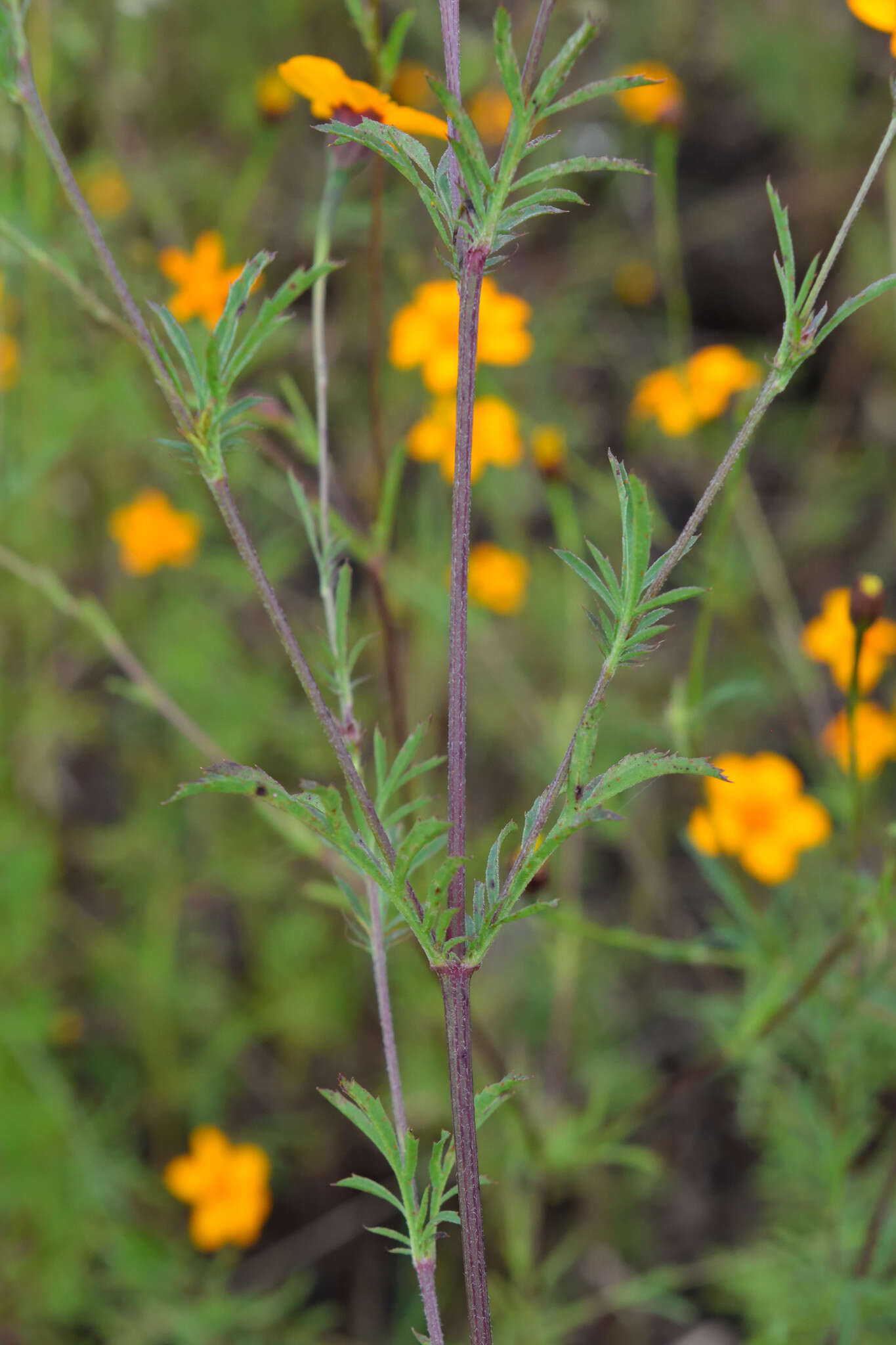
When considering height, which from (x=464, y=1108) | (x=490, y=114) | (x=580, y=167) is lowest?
(x=464, y=1108)

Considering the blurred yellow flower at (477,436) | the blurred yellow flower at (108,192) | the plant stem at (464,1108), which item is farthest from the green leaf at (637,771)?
the blurred yellow flower at (108,192)

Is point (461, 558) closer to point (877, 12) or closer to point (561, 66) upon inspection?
point (561, 66)

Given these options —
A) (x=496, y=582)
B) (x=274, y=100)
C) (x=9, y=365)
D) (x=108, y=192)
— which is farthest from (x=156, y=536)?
(x=108, y=192)

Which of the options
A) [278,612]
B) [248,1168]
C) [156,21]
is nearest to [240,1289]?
[248,1168]

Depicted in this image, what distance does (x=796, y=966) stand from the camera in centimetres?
138

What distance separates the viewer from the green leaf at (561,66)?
49 centimetres

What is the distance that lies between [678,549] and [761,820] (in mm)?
1000

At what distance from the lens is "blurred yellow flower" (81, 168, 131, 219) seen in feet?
7.78

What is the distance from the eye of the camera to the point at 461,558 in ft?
2.03

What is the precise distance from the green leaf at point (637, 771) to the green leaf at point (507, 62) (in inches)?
13.1

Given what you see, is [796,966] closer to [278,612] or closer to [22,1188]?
[278,612]

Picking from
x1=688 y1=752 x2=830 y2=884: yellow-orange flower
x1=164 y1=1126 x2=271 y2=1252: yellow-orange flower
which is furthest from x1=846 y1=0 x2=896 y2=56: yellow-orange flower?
x1=164 y1=1126 x2=271 y2=1252: yellow-orange flower

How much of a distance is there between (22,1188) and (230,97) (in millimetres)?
2513

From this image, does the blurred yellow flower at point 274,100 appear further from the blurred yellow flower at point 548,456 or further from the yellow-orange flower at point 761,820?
the yellow-orange flower at point 761,820
